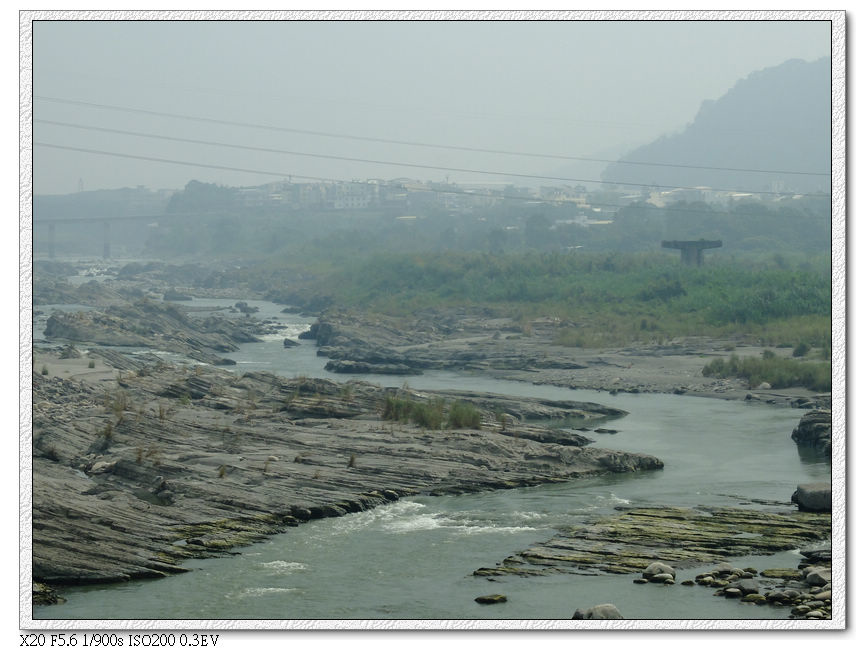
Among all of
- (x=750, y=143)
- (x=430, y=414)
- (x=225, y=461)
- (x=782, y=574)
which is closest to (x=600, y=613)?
(x=782, y=574)

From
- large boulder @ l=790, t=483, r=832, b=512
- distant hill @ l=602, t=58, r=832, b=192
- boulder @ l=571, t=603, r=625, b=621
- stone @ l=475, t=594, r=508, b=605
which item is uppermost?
distant hill @ l=602, t=58, r=832, b=192

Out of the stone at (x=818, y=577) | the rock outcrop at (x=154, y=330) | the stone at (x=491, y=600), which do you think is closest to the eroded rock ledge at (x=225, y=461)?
the stone at (x=491, y=600)

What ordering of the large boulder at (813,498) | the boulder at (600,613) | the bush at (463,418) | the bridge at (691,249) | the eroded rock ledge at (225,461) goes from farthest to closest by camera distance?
the bridge at (691,249) < the bush at (463,418) < the large boulder at (813,498) < the eroded rock ledge at (225,461) < the boulder at (600,613)

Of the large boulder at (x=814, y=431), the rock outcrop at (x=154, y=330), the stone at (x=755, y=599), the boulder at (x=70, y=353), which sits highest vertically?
the rock outcrop at (x=154, y=330)

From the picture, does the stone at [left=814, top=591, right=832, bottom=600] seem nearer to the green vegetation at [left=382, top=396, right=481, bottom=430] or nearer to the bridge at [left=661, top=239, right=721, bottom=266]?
the green vegetation at [left=382, top=396, right=481, bottom=430]

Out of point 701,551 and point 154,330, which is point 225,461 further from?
point 154,330

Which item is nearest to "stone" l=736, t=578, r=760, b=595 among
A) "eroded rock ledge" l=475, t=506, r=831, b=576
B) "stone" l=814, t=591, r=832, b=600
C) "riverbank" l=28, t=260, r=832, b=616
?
"stone" l=814, t=591, r=832, b=600

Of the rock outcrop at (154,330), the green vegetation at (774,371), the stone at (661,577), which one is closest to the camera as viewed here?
the stone at (661,577)

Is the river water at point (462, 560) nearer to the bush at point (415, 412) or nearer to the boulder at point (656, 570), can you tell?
the boulder at point (656, 570)
